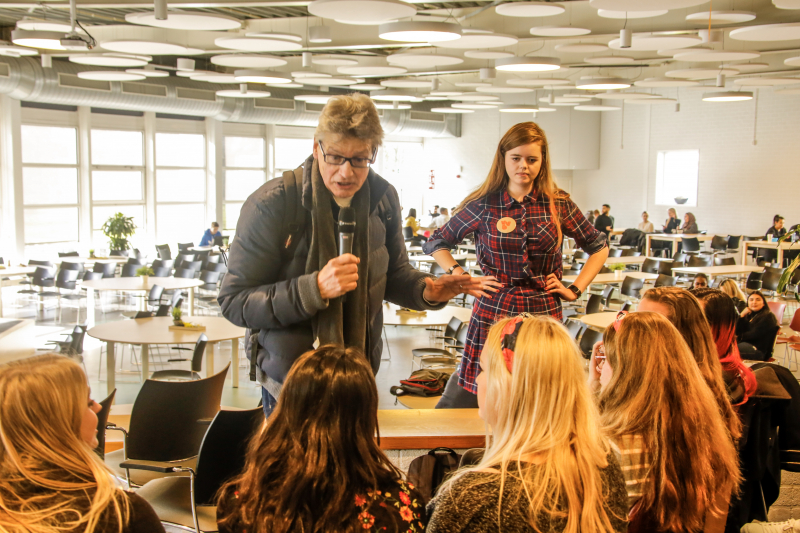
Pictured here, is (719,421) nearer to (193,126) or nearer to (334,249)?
(334,249)

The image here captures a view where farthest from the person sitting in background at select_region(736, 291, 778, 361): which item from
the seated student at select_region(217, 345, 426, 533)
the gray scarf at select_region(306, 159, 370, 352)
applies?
the seated student at select_region(217, 345, 426, 533)

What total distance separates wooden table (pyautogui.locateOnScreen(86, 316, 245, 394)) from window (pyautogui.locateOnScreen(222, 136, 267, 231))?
12.5 m

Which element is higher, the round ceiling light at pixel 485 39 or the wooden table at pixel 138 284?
the round ceiling light at pixel 485 39

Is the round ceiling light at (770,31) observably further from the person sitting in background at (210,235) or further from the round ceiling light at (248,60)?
the person sitting in background at (210,235)

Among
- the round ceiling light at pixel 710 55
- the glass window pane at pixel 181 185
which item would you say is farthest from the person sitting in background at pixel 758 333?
the glass window pane at pixel 181 185

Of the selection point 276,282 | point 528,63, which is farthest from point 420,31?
point 276,282

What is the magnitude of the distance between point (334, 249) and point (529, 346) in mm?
613

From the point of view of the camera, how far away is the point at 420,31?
6.93m

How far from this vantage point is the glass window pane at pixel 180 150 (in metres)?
17.7

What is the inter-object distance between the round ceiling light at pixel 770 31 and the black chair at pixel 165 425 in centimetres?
647

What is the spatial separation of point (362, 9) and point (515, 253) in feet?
A: 12.0

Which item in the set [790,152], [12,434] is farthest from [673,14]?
[12,434]

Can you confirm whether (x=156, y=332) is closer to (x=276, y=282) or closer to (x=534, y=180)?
(x=534, y=180)

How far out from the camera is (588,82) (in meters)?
11.8
